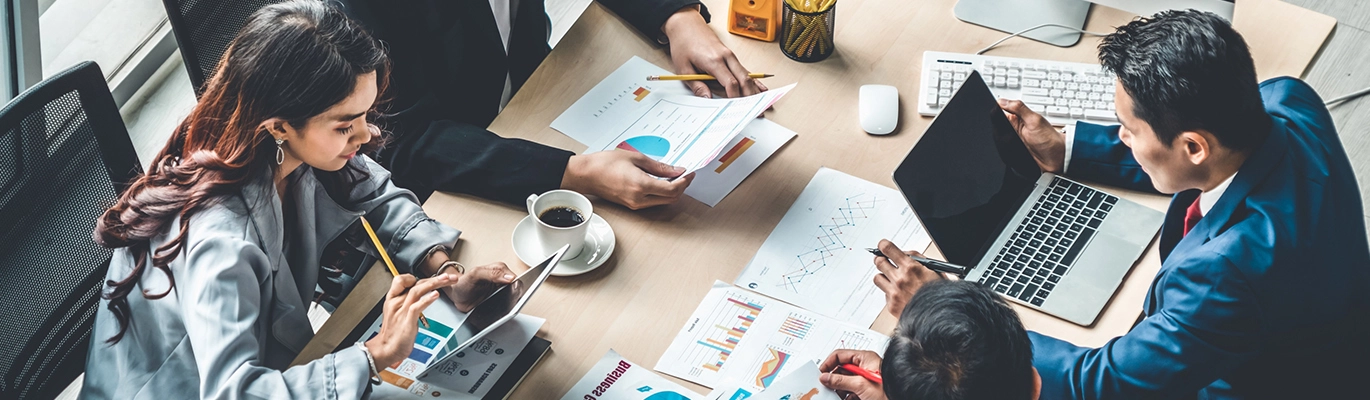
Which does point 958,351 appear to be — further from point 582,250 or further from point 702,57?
point 702,57

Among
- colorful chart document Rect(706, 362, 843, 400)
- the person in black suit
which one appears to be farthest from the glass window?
colorful chart document Rect(706, 362, 843, 400)

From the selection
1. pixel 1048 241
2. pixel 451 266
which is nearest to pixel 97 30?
pixel 451 266

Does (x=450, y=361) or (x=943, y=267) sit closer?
(x=450, y=361)

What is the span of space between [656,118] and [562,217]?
1.01ft

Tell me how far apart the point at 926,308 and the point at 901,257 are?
0.92ft

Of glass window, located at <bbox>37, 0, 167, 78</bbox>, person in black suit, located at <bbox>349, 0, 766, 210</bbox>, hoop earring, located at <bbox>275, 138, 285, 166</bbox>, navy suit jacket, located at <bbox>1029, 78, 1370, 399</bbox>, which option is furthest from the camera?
glass window, located at <bbox>37, 0, 167, 78</bbox>

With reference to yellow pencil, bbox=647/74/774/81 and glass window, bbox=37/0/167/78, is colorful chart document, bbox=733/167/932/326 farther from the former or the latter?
glass window, bbox=37/0/167/78

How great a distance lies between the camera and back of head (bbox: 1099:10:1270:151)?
1263 mm

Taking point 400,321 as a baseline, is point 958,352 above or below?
above

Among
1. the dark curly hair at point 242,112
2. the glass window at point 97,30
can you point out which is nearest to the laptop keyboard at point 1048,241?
the dark curly hair at point 242,112

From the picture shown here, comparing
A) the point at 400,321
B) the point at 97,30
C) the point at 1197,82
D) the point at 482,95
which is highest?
the point at 1197,82

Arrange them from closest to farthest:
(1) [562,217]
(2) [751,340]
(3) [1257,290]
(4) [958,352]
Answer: (4) [958,352], (3) [1257,290], (2) [751,340], (1) [562,217]

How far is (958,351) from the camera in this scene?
109 cm

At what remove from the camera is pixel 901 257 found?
4.65 ft
